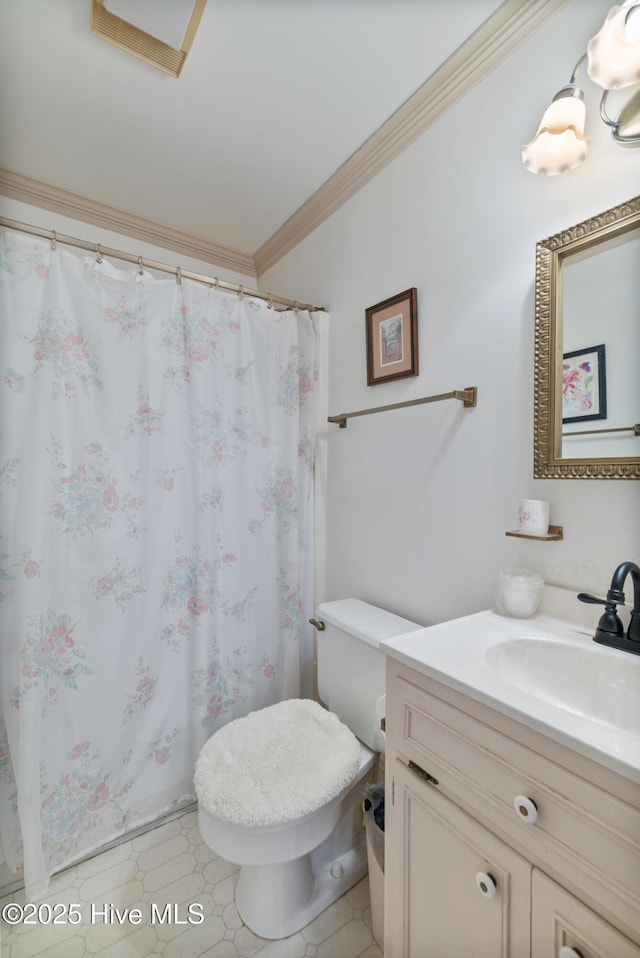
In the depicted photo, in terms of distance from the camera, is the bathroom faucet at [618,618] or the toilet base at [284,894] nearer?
the bathroom faucet at [618,618]

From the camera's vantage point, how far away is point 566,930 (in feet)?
1.72

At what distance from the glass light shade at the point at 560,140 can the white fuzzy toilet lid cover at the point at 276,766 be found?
1.53 metres

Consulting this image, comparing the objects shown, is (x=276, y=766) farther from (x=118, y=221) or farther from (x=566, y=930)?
(x=118, y=221)

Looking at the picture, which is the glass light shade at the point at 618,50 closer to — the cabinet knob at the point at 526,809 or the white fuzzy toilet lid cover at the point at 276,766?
the cabinet knob at the point at 526,809

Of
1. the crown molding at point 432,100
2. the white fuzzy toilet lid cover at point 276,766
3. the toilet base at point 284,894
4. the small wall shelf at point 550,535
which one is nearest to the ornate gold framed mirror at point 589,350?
the small wall shelf at point 550,535

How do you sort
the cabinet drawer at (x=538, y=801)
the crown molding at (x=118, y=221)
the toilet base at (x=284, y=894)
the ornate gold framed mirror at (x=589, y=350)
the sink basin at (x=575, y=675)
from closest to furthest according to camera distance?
the cabinet drawer at (x=538, y=801), the sink basin at (x=575, y=675), the ornate gold framed mirror at (x=589, y=350), the toilet base at (x=284, y=894), the crown molding at (x=118, y=221)

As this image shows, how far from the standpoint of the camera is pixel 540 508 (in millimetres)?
914

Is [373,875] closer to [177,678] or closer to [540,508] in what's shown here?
[177,678]

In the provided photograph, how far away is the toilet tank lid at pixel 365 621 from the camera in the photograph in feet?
3.89

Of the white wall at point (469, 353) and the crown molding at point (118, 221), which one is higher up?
the crown molding at point (118, 221)

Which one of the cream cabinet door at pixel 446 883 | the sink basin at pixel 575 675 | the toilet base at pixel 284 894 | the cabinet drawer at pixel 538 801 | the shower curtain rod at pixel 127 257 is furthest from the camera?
the shower curtain rod at pixel 127 257

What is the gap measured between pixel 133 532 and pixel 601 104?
1647 millimetres

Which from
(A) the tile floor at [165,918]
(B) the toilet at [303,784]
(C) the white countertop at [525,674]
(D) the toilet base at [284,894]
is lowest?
(A) the tile floor at [165,918]

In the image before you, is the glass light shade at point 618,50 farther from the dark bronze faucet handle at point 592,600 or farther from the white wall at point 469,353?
the dark bronze faucet handle at point 592,600
